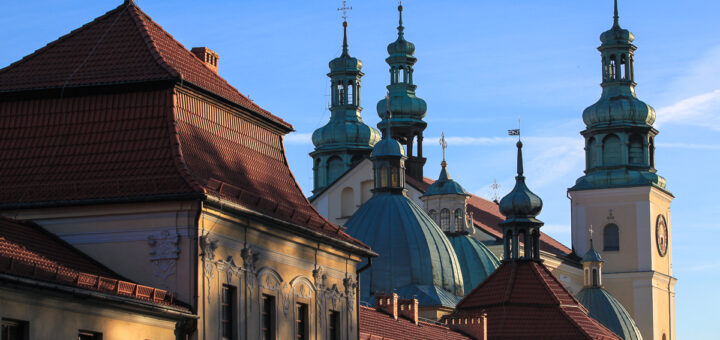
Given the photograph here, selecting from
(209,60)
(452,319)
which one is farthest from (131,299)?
(452,319)

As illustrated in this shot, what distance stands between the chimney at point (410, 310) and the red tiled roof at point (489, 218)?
38697 mm

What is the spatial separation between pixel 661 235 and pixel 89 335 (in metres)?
86.1

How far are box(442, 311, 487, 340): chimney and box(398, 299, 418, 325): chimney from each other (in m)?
3.51

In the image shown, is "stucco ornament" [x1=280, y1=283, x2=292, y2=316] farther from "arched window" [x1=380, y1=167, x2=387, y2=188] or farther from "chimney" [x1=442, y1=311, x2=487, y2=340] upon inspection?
"arched window" [x1=380, y1=167, x2=387, y2=188]

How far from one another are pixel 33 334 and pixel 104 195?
4.91 m

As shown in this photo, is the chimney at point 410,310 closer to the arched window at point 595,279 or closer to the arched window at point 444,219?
the arched window at point 444,219

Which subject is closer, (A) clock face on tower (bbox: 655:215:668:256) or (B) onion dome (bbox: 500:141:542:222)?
(B) onion dome (bbox: 500:141:542:222)

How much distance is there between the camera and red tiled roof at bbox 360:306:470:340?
169 ft

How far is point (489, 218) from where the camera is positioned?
10725cm

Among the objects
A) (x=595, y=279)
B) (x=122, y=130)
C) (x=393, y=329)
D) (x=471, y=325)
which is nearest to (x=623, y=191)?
(x=595, y=279)

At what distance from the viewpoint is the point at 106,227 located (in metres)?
30.6

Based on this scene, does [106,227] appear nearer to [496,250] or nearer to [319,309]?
[319,309]

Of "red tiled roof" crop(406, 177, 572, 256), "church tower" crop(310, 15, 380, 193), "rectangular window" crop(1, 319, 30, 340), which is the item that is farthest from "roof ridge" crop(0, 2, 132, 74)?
"church tower" crop(310, 15, 380, 193)

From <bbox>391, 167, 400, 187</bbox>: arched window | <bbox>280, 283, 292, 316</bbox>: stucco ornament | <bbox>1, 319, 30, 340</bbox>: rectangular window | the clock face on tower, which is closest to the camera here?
<bbox>1, 319, 30, 340</bbox>: rectangular window
